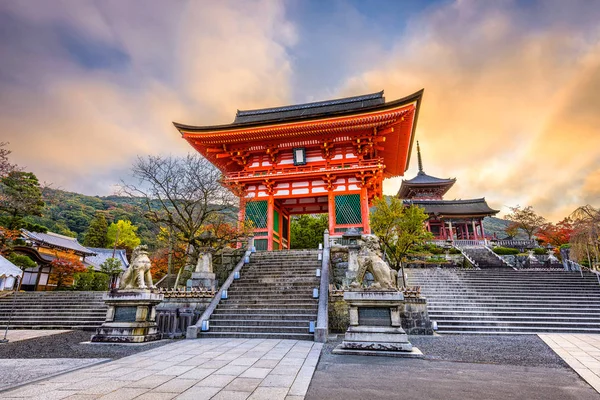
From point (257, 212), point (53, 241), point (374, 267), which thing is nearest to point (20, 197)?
point (53, 241)

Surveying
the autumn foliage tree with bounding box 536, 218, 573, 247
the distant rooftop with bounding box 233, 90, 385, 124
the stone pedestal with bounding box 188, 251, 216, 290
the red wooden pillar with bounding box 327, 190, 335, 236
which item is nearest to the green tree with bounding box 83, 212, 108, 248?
the distant rooftop with bounding box 233, 90, 385, 124

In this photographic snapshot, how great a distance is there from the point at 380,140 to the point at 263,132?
7.10 m

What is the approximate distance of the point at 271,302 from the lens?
32.2ft

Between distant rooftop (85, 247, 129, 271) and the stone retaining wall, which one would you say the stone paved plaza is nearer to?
the stone retaining wall

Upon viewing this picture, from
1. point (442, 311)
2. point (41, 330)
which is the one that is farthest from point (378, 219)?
point (41, 330)

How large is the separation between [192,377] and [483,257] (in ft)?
82.4

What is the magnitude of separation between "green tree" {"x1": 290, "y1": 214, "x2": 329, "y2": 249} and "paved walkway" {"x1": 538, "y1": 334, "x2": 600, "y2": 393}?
26476 millimetres

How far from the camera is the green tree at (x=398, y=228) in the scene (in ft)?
41.0

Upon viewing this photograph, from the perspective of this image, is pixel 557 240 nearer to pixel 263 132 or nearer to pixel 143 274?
pixel 263 132

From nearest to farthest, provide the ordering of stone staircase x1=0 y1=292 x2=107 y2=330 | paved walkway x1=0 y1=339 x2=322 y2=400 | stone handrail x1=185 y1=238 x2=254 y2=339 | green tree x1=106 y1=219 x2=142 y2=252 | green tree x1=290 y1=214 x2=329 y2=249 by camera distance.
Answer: paved walkway x1=0 y1=339 x2=322 y2=400 → stone handrail x1=185 y1=238 x2=254 y2=339 → stone staircase x1=0 y1=292 x2=107 y2=330 → green tree x1=290 y1=214 x2=329 y2=249 → green tree x1=106 y1=219 x2=142 y2=252

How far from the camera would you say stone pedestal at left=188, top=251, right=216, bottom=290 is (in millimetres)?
10795

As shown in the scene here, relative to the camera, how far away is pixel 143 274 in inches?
312

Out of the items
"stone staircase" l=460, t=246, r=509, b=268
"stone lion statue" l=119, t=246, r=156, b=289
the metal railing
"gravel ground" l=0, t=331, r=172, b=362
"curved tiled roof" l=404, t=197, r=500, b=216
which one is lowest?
"gravel ground" l=0, t=331, r=172, b=362

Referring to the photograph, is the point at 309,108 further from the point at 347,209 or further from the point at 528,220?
the point at 528,220
